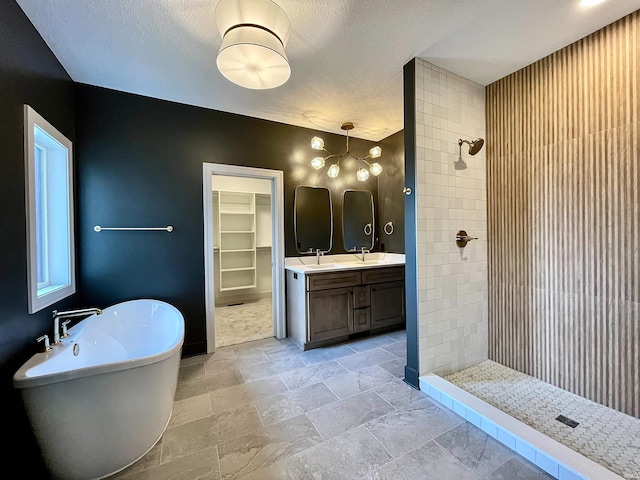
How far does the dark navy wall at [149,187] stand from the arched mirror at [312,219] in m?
0.65

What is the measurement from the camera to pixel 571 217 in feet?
6.50

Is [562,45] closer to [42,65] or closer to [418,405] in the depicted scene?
[418,405]

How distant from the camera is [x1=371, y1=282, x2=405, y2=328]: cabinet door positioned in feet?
10.6

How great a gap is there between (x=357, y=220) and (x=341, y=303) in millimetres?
1325

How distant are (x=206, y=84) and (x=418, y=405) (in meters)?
3.22

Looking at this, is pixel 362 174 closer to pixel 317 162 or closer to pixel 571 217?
pixel 317 162

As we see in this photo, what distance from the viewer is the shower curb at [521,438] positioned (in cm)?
129

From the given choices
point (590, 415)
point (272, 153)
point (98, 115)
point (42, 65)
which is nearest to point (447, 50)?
point (272, 153)

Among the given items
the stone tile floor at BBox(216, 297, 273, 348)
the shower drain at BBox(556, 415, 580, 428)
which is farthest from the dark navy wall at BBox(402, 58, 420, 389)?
the stone tile floor at BBox(216, 297, 273, 348)

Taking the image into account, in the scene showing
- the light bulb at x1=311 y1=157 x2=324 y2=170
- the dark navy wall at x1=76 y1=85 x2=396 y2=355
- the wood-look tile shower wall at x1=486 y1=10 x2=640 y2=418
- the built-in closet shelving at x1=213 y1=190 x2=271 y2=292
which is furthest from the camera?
the built-in closet shelving at x1=213 y1=190 x2=271 y2=292

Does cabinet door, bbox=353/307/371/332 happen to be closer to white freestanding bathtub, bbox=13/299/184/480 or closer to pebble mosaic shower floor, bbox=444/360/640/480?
pebble mosaic shower floor, bbox=444/360/640/480

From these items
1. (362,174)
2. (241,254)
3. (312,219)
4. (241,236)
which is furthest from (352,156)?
(241,254)

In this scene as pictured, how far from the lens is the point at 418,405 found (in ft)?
6.36

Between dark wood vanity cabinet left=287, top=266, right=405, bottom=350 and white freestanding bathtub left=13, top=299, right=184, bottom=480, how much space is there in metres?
1.43
